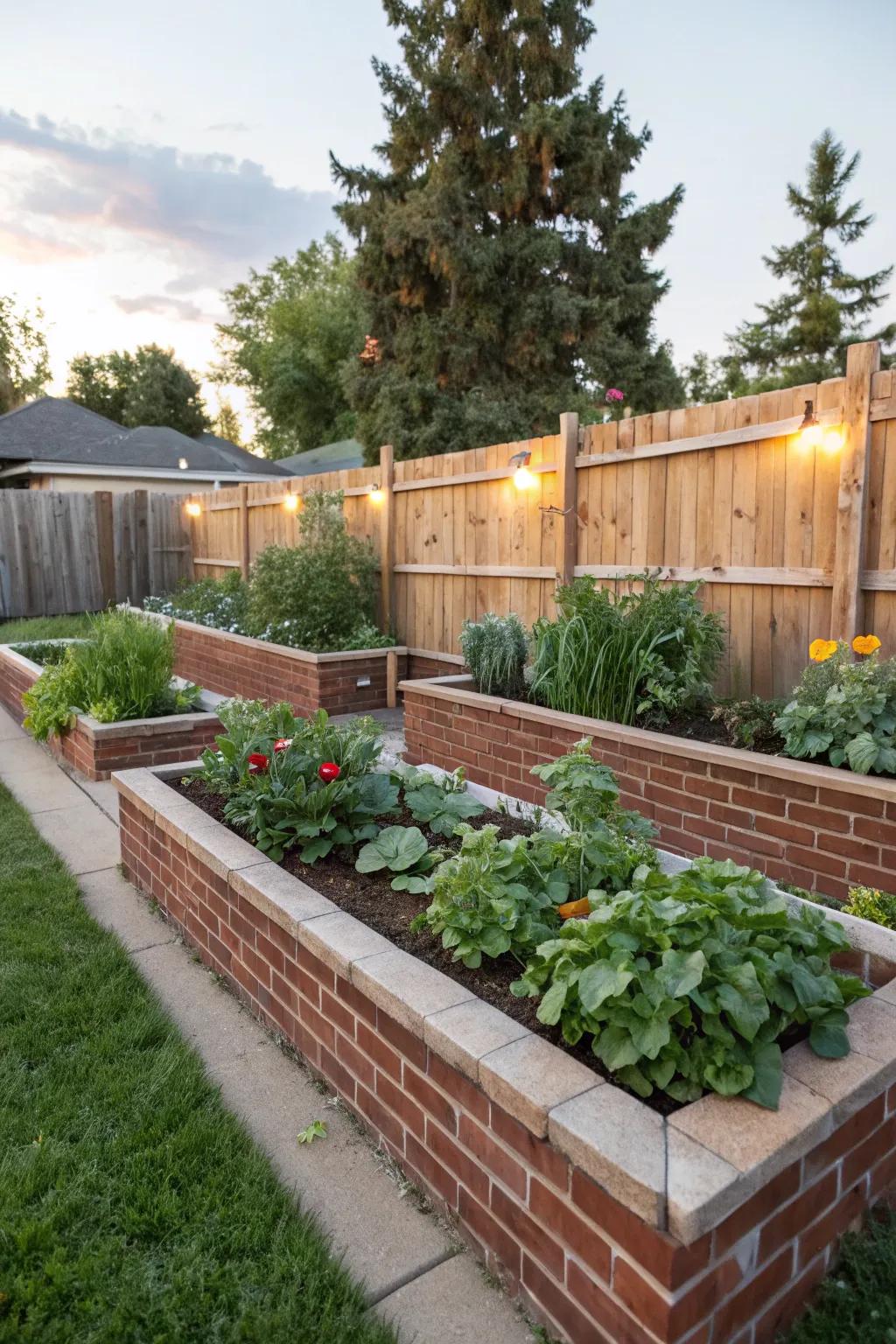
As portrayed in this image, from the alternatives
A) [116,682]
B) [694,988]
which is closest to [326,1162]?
[694,988]

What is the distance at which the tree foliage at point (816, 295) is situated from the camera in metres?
22.3

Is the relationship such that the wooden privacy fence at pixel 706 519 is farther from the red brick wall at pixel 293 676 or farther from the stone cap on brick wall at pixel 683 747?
the stone cap on brick wall at pixel 683 747

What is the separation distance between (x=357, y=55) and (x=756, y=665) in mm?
15339

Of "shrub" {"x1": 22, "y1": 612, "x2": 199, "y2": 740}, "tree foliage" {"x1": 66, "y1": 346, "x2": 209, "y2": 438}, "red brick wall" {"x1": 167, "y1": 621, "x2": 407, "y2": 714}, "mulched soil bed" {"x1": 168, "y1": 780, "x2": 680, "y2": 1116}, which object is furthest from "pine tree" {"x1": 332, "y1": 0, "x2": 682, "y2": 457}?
"tree foliage" {"x1": 66, "y1": 346, "x2": 209, "y2": 438}

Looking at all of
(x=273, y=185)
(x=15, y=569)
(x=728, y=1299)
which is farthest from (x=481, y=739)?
(x=273, y=185)

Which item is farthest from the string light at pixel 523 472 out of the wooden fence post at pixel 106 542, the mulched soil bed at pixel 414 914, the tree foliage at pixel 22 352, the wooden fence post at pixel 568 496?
the tree foliage at pixel 22 352

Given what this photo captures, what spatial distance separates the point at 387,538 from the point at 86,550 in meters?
6.66

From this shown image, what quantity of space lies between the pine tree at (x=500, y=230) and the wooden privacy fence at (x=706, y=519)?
324 inches

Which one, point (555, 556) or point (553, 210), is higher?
point (553, 210)

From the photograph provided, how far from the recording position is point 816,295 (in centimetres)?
2273

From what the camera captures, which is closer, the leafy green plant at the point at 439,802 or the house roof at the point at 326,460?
the leafy green plant at the point at 439,802

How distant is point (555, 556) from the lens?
Result: 572 centimetres

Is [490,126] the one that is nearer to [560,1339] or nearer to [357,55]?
[357,55]

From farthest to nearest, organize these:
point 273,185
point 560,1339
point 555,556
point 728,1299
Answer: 1. point 273,185
2. point 555,556
3. point 560,1339
4. point 728,1299
